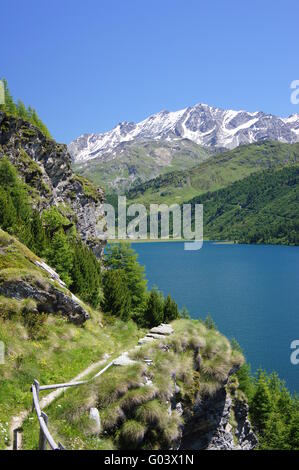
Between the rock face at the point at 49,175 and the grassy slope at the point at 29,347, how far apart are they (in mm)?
44532

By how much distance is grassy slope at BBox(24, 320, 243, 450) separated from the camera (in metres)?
17.3

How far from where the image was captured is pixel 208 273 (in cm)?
→ 17238

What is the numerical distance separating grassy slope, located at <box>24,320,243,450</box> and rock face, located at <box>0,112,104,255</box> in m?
53.1

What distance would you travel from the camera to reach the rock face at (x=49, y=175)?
7675cm

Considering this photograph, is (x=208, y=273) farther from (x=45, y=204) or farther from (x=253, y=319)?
(x=45, y=204)

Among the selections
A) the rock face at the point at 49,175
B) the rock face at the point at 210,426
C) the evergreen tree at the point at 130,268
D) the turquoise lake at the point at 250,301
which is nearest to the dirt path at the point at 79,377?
the rock face at the point at 210,426

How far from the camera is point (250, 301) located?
119 m

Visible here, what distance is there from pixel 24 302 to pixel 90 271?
981 inches

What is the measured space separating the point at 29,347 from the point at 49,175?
74.1 m

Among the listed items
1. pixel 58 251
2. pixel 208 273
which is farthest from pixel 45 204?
pixel 208 273

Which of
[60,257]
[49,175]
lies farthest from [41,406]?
[49,175]

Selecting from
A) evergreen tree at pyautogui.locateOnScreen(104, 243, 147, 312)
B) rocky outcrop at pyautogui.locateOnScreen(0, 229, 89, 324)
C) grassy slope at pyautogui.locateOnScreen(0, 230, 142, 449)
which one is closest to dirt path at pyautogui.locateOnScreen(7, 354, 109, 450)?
grassy slope at pyautogui.locateOnScreen(0, 230, 142, 449)

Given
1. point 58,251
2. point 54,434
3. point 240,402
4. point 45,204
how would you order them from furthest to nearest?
point 45,204, point 58,251, point 240,402, point 54,434
